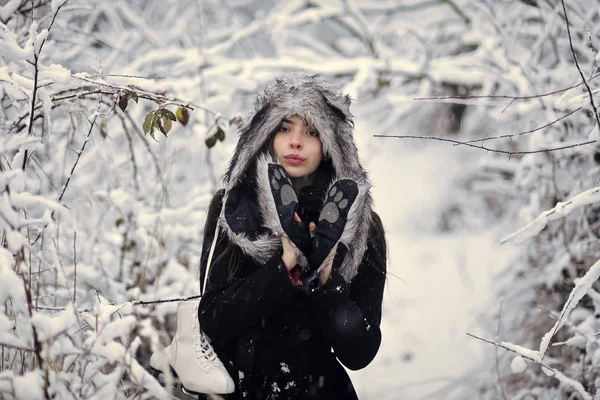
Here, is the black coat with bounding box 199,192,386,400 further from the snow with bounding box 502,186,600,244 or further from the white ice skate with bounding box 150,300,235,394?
the snow with bounding box 502,186,600,244

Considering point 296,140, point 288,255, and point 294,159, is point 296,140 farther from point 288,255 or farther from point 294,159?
point 288,255

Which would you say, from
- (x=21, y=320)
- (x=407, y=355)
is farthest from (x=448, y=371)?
(x=21, y=320)

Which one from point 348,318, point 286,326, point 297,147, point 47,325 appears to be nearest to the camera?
point 47,325

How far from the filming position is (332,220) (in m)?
1.62

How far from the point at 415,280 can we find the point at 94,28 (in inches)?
195

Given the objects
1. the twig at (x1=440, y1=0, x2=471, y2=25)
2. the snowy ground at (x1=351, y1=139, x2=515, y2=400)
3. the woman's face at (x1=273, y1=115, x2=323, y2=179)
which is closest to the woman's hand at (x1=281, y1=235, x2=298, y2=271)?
the woman's face at (x1=273, y1=115, x2=323, y2=179)

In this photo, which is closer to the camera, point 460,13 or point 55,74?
point 55,74

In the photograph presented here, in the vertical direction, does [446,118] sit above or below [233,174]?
above

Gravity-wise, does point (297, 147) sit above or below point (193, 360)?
above

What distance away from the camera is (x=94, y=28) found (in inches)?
227

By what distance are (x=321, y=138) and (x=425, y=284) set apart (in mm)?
5065

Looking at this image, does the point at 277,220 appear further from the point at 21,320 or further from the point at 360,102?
the point at 360,102


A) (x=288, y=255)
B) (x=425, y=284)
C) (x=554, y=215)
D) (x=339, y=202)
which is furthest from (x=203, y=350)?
(x=425, y=284)

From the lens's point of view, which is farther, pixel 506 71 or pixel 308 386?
pixel 506 71
